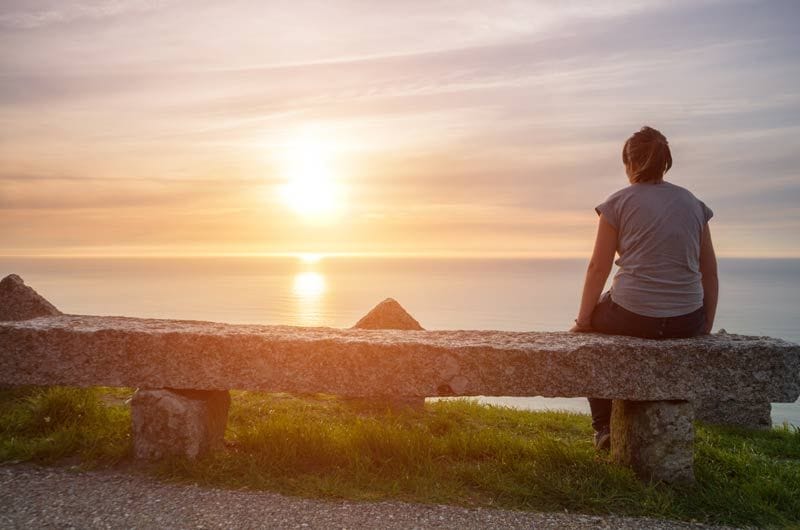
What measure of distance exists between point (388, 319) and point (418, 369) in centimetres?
296

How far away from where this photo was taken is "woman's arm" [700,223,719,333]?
19.9 feet

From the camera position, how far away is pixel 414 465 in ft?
19.3

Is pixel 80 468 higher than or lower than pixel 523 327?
higher

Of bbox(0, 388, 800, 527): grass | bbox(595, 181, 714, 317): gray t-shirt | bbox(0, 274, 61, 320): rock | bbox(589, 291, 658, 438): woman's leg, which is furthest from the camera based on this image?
bbox(0, 274, 61, 320): rock

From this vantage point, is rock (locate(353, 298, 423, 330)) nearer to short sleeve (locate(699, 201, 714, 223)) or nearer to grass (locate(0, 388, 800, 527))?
grass (locate(0, 388, 800, 527))

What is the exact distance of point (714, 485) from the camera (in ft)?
19.2

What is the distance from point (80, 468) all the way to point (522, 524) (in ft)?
13.0

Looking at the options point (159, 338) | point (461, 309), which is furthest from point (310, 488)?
point (461, 309)

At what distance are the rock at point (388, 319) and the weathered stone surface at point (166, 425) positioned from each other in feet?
10.4

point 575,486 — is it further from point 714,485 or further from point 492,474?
point 714,485

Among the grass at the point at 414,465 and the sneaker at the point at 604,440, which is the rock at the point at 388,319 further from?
the sneaker at the point at 604,440

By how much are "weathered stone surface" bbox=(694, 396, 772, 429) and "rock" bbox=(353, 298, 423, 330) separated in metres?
4.64

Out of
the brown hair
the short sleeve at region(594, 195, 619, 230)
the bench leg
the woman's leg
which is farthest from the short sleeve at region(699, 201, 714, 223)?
the bench leg

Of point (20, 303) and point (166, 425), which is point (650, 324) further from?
point (20, 303)
